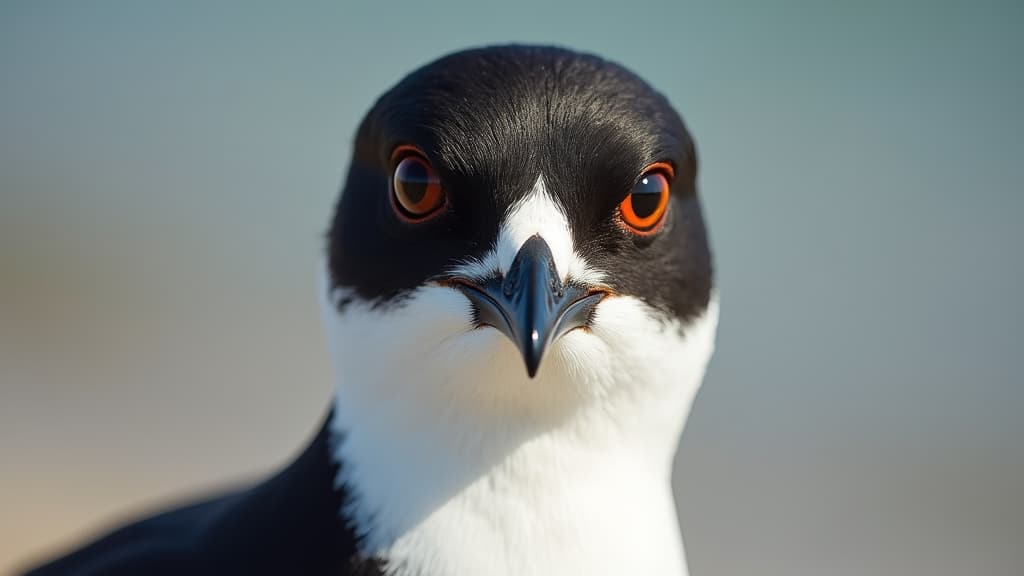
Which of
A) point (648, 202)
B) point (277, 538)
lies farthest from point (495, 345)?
point (277, 538)

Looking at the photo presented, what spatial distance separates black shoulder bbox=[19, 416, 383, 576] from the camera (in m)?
2.97

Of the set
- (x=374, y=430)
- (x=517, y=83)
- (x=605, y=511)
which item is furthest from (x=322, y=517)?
(x=517, y=83)

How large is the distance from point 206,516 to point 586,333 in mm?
1428

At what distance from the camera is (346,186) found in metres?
3.34

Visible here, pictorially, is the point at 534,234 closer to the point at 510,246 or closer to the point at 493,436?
the point at 510,246

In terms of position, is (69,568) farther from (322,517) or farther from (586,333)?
(586,333)

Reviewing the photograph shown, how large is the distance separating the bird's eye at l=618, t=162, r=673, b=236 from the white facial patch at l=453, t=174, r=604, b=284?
19cm

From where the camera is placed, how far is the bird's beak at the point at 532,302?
2611mm

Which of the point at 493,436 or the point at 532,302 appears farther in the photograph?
the point at 493,436

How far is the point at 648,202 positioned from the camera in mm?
3031

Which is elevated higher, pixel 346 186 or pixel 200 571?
pixel 346 186

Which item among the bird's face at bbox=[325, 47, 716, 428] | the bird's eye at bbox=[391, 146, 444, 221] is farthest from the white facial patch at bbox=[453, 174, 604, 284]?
the bird's eye at bbox=[391, 146, 444, 221]

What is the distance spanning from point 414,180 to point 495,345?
1.38 feet

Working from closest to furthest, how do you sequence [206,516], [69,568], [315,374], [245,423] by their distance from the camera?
[206,516] < [69,568] < [245,423] < [315,374]
